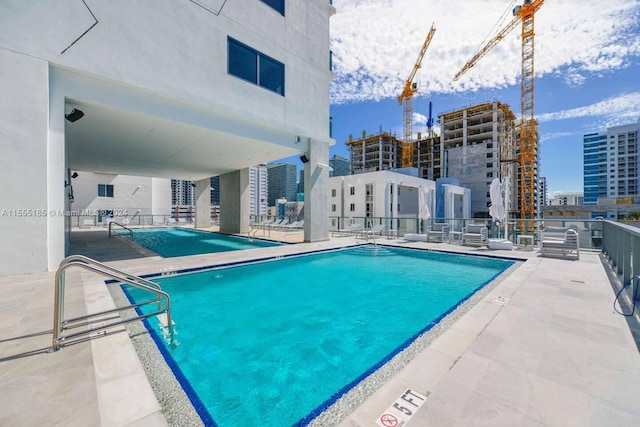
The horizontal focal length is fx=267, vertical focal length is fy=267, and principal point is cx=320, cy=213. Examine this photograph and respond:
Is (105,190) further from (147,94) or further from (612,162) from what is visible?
(612,162)

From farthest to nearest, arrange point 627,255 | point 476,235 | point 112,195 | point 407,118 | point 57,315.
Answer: point 407,118 → point 112,195 → point 476,235 → point 627,255 → point 57,315

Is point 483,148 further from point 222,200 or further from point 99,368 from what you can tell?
point 99,368

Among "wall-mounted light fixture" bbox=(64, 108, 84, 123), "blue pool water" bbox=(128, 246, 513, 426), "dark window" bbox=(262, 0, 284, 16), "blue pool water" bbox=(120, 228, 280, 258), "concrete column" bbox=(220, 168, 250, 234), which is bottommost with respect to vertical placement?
"blue pool water" bbox=(128, 246, 513, 426)

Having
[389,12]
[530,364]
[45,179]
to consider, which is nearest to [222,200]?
[45,179]

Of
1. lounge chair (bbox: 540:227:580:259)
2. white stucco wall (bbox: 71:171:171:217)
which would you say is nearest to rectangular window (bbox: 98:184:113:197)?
white stucco wall (bbox: 71:171:171:217)

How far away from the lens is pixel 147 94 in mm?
7039

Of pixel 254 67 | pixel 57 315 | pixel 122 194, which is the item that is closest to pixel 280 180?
pixel 122 194

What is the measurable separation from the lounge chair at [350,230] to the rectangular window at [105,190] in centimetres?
2213

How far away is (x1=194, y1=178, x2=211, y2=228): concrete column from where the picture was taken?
2083cm

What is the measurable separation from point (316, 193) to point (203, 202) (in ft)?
44.7

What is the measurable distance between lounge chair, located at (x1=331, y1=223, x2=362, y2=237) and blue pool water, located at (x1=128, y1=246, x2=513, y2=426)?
6.49m

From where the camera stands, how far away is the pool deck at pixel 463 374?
5.47 feet

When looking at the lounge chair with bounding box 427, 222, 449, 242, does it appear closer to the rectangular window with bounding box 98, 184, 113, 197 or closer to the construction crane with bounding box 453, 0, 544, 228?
the rectangular window with bounding box 98, 184, 113, 197

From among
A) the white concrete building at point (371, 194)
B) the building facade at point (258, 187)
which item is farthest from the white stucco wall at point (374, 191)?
the building facade at point (258, 187)
